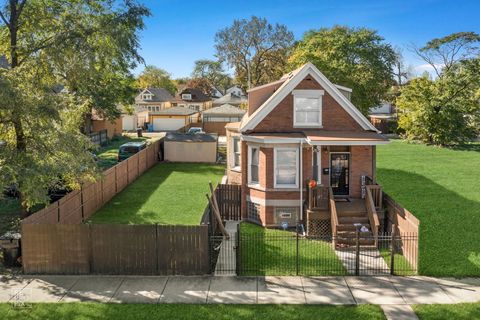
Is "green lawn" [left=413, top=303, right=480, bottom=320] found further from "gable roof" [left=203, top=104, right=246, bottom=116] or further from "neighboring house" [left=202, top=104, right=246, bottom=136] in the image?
"neighboring house" [left=202, top=104, right=246, bottom=136]

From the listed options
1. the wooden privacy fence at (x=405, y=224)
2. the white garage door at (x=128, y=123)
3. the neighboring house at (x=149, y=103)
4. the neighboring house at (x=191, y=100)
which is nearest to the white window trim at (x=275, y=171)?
the wooden privacy fence at (x=405, y=224)

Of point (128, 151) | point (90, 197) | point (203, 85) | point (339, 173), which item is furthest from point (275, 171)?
point (203, 85)

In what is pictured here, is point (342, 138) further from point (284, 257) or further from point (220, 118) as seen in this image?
point (220, 118)

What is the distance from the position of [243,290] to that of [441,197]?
15.0 m

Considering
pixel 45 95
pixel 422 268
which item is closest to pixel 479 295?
pixel 422 268

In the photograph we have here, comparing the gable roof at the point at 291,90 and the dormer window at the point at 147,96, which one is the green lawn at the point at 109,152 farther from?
the dormer window at the point at 147,96

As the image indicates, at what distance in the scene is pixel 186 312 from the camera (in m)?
11.2

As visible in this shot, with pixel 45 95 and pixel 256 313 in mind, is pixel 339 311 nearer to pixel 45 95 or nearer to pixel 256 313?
pixel 256 313

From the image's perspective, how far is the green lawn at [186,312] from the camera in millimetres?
10930

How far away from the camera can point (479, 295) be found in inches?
478

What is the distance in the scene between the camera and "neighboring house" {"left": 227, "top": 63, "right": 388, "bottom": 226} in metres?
19.1

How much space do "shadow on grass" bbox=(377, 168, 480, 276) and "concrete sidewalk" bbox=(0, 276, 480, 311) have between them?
103 cm

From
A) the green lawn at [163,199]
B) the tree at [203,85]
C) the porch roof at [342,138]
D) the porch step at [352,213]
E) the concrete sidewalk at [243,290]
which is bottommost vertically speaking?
the concrete sidewalk at [243,290]

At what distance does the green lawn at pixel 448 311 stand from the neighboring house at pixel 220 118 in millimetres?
46806
